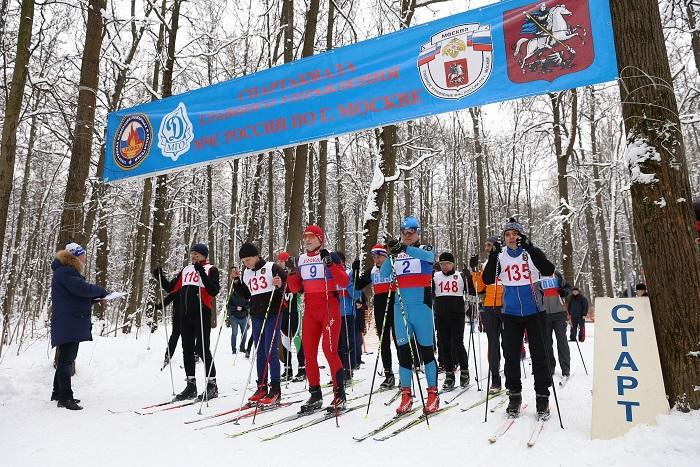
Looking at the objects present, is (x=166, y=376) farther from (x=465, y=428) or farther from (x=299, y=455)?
(x=465, y=428)

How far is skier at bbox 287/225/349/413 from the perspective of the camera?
5477 millimetres

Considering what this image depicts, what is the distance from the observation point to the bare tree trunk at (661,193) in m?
4.01

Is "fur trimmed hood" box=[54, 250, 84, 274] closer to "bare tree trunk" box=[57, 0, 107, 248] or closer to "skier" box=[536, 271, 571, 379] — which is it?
"bare tree trunk" box=[57, 0, 107, 248]

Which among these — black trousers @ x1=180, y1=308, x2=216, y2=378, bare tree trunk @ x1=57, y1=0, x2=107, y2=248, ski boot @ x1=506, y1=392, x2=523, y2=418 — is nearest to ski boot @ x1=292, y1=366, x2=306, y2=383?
black trousers @ x1=180, y1=308, x2=216, y2=378

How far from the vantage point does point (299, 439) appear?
14.6 ft

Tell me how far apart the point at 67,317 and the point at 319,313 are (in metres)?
3.15

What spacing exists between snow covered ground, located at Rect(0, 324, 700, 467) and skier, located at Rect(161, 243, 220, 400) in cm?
45

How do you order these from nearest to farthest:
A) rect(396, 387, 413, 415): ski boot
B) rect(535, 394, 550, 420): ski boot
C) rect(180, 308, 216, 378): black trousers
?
rect(535, 394, 550, 420): ski boot, rect(396, 387, 413, 415): ski boot, rect(180, 308, 216, 378): black trousers

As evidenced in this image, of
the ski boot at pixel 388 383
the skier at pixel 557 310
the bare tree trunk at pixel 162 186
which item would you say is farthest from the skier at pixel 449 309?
the bare tree trunk at pixel 162 186

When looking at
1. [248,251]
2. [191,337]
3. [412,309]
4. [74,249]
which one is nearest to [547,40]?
[412,309]

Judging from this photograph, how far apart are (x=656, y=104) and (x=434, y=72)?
2502 millimetres

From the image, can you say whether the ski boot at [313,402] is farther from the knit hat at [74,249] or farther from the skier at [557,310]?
the skier at [557,310]

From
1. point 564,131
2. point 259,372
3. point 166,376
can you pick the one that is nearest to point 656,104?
point 259,372

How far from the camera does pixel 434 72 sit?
596 centimetres
